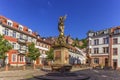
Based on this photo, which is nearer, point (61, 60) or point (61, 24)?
point (61, 60)

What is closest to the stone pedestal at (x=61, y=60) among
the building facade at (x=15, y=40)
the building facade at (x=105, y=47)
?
the building facade at (x=15, y=40)

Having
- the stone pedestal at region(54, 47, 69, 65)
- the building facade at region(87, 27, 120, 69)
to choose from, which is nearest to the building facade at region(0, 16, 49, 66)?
the building facade at region(87, 27, 120, 69)

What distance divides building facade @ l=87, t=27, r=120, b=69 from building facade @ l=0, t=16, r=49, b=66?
2056 centimetres

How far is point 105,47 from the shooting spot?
5419cm

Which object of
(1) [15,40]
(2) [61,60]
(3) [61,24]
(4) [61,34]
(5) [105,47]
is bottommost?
(2) [61,60]

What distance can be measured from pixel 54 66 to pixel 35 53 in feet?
96.7

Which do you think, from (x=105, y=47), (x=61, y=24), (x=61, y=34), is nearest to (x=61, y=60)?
(x=61, y=34)

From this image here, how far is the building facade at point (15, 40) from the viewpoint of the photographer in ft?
142

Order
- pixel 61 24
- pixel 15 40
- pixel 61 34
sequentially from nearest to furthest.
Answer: pixel 61 34
pixel 61 24
pixel 15 40

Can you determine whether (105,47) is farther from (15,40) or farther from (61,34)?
(61,34)

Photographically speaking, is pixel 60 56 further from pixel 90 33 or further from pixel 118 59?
pixel 90 33

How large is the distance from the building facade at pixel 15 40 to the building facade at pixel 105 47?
20565 millimetres

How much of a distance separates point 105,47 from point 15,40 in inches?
1033

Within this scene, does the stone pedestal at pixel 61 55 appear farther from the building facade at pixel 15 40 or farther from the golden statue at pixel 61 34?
the building facade at pixel 15 40
